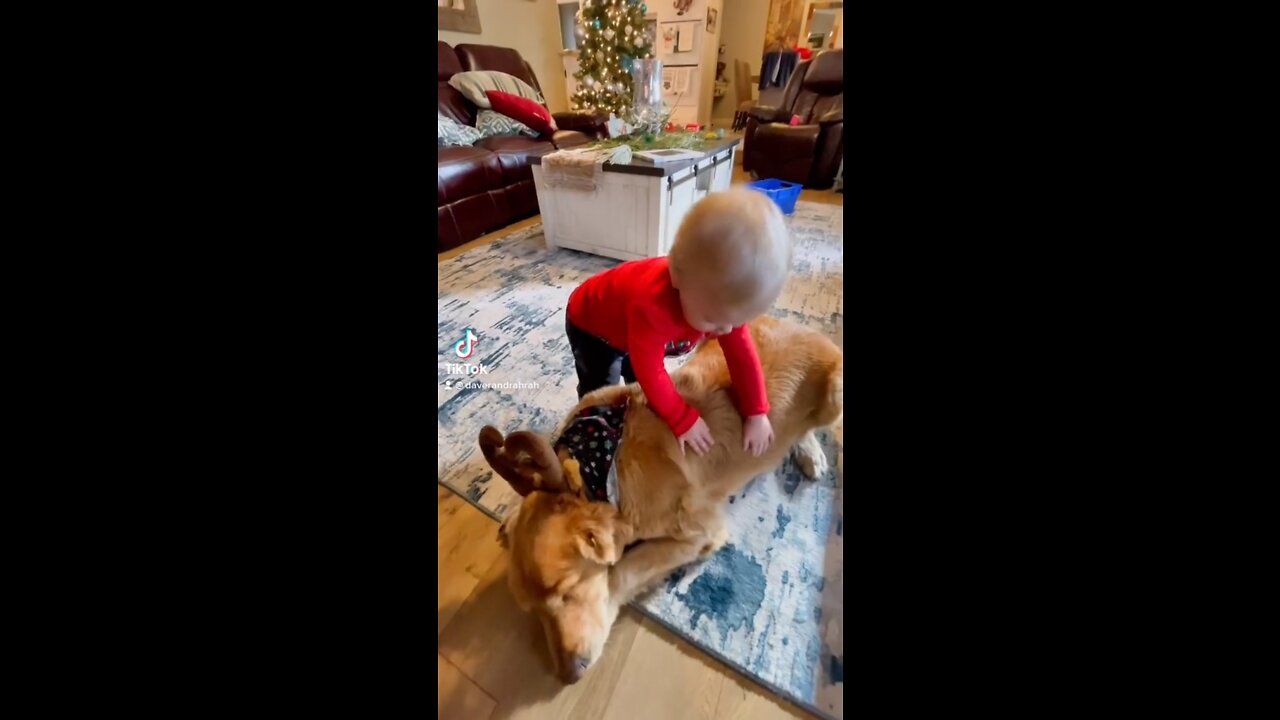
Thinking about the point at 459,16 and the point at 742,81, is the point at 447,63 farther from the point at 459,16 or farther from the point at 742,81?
the point at 742,81

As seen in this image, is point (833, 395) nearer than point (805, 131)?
Yes

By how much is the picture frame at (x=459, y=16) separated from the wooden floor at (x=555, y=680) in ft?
14.3

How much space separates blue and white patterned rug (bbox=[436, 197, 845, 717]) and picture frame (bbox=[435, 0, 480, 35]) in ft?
9.79

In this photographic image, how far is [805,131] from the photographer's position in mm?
3646

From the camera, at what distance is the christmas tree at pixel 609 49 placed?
3.84m

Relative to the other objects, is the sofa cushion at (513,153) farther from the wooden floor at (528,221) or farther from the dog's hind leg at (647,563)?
the dog's hind leg at (647,563)

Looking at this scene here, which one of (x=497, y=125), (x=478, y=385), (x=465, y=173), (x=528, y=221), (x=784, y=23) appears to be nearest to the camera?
(x=478, y=385)

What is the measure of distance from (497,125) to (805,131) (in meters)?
2.47

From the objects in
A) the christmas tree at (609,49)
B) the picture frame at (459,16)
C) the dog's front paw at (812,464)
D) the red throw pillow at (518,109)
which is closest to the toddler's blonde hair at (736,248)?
the dog's front paw at (812,464)

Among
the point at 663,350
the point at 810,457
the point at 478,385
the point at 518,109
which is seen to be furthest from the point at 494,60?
the point at 810,457

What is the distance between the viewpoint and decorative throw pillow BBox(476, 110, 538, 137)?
3.22 m

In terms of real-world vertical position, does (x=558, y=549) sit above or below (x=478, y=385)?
above
